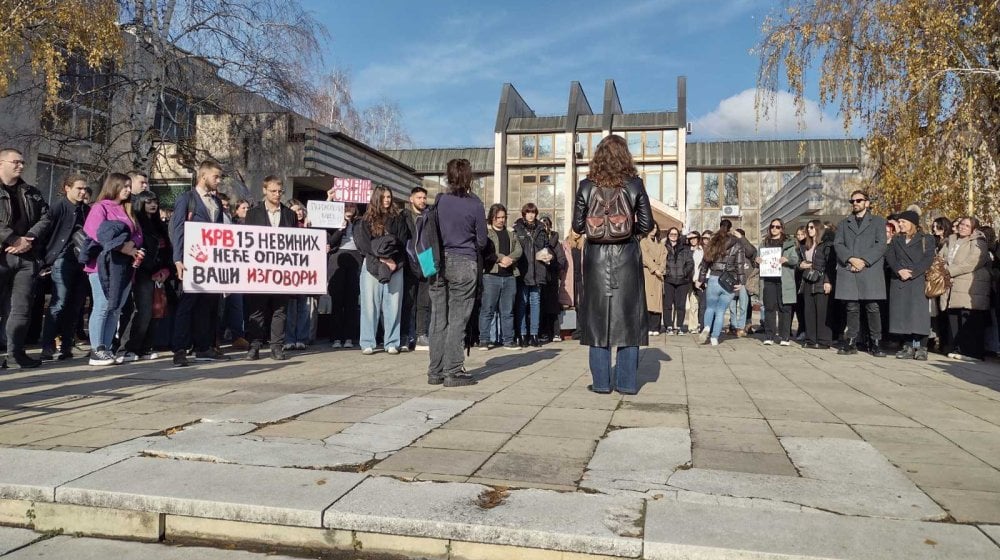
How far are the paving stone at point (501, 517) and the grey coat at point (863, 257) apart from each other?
318 inches

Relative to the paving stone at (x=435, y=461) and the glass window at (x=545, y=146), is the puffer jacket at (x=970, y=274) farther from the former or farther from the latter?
the glass window at (x=545, y=146)

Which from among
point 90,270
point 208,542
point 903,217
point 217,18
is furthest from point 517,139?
point 208,542

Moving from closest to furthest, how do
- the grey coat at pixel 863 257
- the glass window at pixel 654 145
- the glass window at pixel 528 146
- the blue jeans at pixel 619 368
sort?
the blue jeans at pixel 619 368 < the grey coat at pixel 863 257 < the glass window at pixel 654 145 < the glass window at pixel 528 146

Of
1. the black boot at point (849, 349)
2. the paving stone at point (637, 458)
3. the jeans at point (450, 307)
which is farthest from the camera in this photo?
the black boot at point (849, 349)

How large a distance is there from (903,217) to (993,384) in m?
3.66

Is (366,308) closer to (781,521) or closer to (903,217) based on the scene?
(781,521)

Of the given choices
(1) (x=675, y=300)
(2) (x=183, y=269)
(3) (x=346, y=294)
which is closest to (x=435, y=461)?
(2) (x=183, y=269)

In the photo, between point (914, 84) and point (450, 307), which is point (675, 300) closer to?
point (914, 84)

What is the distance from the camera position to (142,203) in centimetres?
762

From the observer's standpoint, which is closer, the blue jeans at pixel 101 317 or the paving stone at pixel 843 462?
the paving stone at pixel 843 462

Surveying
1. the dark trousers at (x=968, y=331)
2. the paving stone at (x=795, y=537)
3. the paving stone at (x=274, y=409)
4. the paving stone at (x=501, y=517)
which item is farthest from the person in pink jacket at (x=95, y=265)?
the dark trousers at (x=968, y=331)

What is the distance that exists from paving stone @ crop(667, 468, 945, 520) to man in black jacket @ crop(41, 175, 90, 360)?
709 cm

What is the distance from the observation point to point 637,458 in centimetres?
348

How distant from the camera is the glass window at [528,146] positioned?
36469 millimetres
